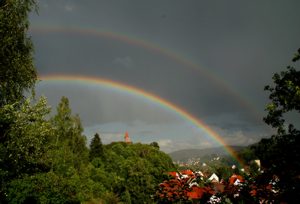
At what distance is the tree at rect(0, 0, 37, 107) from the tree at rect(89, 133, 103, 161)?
60071 millimetres

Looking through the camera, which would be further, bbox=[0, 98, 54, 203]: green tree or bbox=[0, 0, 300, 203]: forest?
bbox=[0, 98, 54, 203]: green tree

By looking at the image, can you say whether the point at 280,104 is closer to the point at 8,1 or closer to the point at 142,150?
the point at 8,1

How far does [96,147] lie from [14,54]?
6235 centimetres

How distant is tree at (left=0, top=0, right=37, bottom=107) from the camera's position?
17.7m

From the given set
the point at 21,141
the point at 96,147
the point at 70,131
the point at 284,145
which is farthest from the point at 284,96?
the point at 96,147

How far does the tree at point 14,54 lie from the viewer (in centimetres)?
1769

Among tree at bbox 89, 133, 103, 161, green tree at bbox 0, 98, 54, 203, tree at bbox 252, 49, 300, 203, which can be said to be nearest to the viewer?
tree at bbox 252, 49, 300, 203

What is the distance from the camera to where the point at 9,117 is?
15.9 m

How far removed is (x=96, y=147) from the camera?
79.2m

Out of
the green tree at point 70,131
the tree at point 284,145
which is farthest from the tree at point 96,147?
the tree at point 284,145

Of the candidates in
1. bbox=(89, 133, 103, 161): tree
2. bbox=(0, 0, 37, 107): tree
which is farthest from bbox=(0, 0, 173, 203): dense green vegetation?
bbox=(89, 133, 103, 161): tree

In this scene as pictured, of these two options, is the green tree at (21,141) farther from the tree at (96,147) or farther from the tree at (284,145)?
the tree at (96,147)

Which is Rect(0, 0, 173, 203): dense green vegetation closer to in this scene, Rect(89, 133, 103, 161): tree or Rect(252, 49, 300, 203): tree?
Rect(252, 49, 300, 203): tree

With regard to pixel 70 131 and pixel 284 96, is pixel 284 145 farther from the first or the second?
pixel 70 131
